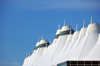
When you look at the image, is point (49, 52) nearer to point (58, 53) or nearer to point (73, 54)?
point (58, 53)

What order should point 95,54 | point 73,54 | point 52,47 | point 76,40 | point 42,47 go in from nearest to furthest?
point 95,54, point 73,54, point 76,40, point 52,47, point 42,47

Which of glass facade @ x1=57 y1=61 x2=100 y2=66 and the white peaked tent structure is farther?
the white peaked tent structure

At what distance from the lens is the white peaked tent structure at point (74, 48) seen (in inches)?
4134

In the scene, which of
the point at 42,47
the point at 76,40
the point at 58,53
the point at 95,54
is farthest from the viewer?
the point at 42,47

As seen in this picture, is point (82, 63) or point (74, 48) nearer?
point (82, 63)

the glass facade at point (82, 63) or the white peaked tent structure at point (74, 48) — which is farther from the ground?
the white peaked tent structure at point (74, 48)

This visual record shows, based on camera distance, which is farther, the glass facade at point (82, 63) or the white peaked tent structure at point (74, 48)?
the white peaked tent structure at point (74, 48)

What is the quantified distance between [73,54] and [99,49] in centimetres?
906

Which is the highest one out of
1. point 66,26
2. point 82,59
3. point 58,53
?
point 66,26

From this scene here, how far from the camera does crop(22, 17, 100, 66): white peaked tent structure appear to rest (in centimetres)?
10500

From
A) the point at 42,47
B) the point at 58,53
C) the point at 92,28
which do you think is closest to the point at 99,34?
the point at 92,28

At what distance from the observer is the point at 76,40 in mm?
130625

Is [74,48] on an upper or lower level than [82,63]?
upper

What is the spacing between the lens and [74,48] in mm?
119750
